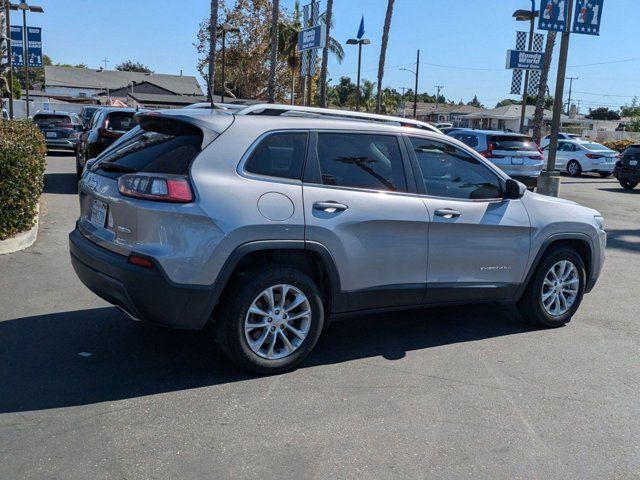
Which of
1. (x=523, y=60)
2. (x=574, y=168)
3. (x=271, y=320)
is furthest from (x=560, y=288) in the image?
(x=574, y=168)

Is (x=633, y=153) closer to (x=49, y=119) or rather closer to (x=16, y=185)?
(x=16, y=185)

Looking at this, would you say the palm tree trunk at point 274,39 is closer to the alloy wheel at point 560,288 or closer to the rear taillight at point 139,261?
the alloy wheel at point 560,288

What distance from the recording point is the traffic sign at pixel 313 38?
823 inches

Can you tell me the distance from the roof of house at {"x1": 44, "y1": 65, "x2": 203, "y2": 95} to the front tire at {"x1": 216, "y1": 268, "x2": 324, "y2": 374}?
6654 centimetres

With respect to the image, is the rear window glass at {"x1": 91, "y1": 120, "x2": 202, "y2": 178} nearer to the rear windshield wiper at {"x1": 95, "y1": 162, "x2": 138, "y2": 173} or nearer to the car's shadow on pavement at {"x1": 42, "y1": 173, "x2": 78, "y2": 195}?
the rear windshield wiper at {"x1": 95, "y1": 162, "x2": 138, "y2": 173}

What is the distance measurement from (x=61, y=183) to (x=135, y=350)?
11516 mm

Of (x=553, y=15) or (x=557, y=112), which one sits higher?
(x=553, y=15)

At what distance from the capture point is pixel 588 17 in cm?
1426

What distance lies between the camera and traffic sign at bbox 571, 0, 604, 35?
14172 mm

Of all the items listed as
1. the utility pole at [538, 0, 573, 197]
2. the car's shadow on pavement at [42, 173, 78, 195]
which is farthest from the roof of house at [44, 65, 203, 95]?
the utility pole at [538, 0, 573, 197]

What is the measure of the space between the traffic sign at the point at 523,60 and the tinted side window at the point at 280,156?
71.2ft

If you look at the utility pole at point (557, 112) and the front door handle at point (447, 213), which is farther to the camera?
the utility pole at point (557, 112)

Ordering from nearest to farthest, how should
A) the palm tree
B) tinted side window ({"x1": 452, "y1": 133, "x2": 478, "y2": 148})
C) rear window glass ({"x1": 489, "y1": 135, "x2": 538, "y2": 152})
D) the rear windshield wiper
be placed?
the rear windshield wiper
rear window glass ({"x1": 489, "y1": 135, "x2": 538, "y2": 152})
tinted side window ({"x1": 452, "y1": 133, "x2": 478, "y2": 148})
the palm tree

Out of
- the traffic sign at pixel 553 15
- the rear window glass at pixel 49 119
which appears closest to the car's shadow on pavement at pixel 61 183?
the rear window glass at pixel 49 119
